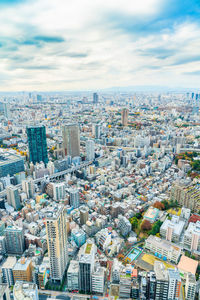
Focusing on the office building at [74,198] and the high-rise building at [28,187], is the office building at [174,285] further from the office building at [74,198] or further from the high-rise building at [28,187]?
the high-rise building at [28,187]

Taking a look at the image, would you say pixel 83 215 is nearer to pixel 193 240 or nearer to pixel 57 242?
pixel 57 242

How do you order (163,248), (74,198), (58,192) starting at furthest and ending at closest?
(58,192)
(74,198)
(163,248)

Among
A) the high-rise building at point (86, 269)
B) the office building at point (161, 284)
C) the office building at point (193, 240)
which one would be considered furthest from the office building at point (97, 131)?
the office building at point (161, 284)

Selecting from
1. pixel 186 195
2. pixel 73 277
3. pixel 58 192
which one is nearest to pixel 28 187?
pixel 58 192

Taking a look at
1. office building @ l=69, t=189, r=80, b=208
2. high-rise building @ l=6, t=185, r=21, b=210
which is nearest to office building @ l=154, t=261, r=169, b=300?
office building @ l=69, t=189, r=80, b=208

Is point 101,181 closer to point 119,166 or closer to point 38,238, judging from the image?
point 119,166

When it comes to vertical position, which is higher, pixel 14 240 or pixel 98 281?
pixel 14 240

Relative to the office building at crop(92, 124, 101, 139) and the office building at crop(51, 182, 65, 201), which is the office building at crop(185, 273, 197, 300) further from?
the office building at crop(92, 124, 101, 139)

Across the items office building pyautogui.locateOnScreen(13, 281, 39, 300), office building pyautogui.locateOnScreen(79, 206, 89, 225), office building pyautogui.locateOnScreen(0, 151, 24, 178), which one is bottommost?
office building pyautogui.locateOnScreen(79, 206, 89, 225)
